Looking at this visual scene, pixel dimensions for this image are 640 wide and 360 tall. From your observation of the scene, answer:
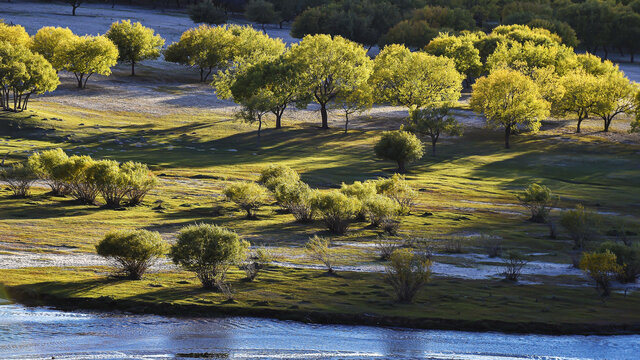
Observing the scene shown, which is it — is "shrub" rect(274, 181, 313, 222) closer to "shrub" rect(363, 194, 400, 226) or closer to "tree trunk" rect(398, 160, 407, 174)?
"shrub" rect(363, 194, 400, 226)

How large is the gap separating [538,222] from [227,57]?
106384 millimetres

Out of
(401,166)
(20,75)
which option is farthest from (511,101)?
(20,75)

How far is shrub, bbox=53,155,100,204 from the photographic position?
217 ft

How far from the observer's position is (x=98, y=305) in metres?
40.1

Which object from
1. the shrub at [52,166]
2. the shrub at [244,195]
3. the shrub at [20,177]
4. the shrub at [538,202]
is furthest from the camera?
the shrub at [538,202]

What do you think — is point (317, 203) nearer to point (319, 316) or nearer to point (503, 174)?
point (319, 316)

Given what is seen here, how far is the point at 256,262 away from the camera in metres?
49.1

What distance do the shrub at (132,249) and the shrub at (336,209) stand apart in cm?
1787

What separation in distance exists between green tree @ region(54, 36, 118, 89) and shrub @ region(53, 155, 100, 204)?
72300 millimetres

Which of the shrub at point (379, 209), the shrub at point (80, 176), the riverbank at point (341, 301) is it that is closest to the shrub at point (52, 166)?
the shrub at point (80, 176)

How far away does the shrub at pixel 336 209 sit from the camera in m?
59.5

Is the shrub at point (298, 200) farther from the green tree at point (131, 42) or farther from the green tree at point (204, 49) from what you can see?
the green tree at point (131, 42)

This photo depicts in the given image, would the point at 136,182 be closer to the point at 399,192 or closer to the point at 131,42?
the point at 399,192

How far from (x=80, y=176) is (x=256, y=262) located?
2567 cm
